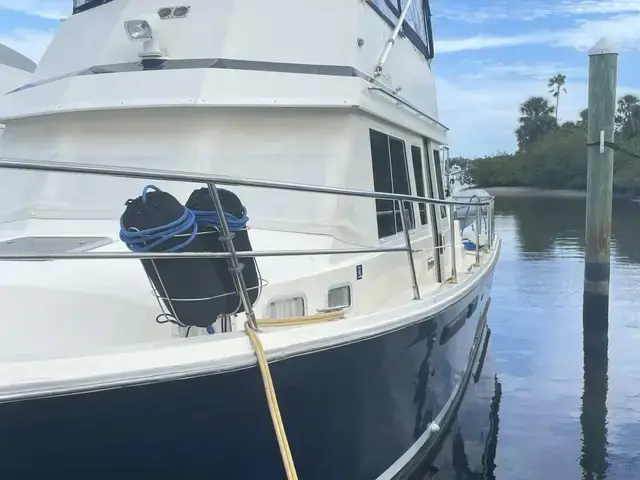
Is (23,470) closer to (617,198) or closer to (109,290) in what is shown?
(109,290)

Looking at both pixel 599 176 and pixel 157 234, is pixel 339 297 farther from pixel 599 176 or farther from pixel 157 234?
pixel 599 176

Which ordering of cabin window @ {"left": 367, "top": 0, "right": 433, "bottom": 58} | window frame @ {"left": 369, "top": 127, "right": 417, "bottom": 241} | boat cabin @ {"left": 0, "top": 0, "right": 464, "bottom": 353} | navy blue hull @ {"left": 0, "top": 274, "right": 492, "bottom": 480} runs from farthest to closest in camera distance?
cabin window @ {"left": 367, "top": 0, "right": 433, "bottom": 58} → window frame @ {"left": 369, "top": 127, "right": 417, "bottom": 241} → boat cabin @ {"left": 0, "top": 0, "right": 464, "bottom": 353} → navy blue hull @ {"left": 0, "top": 274, "right": 492, "bottom": 480}

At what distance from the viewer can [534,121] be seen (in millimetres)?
81438

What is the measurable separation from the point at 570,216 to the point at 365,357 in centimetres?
3042

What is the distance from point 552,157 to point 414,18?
57568 mm

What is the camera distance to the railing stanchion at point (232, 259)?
9.39ft

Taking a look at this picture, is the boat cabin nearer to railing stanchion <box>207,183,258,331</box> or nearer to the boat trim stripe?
the boat trim stripe

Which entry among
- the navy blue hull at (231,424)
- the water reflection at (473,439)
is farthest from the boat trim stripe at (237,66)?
the water reflection at (473,439)

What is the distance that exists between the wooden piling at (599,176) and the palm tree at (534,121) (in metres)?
71.3

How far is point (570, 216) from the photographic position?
31875mm

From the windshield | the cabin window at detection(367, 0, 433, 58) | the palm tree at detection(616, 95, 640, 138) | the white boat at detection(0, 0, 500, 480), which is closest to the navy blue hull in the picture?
the white boat at detection(0, 0, 500, 480)

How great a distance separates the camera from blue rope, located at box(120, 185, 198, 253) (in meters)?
2.87

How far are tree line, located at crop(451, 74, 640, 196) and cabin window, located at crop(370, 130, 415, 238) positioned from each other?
43415 mm

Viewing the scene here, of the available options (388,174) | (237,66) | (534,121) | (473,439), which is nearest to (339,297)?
(388,174)
